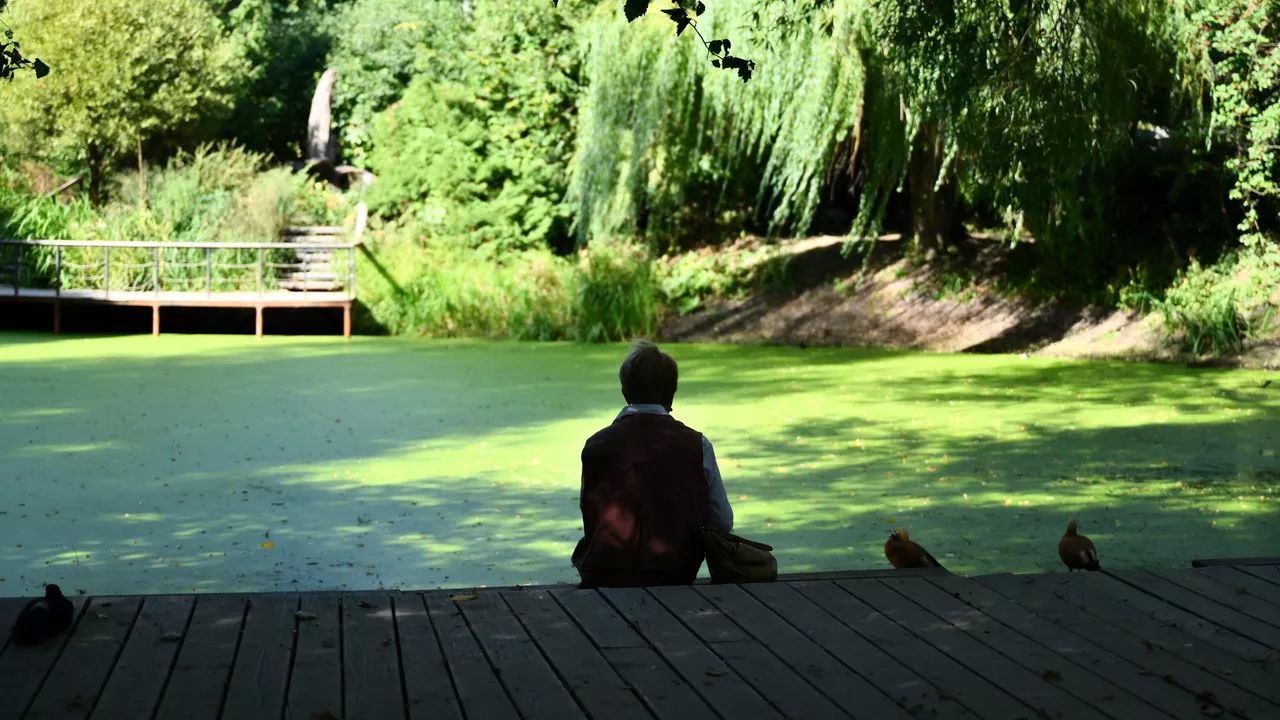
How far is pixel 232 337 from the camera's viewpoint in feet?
46.9

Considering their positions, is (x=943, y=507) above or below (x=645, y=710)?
below

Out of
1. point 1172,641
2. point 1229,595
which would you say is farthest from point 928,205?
point 1172,641

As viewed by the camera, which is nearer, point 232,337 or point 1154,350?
point 1154,350

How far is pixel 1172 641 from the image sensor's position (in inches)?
115

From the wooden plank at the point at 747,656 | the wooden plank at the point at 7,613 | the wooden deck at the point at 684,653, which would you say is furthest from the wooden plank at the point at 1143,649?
the wooden plank at the point at 7,613

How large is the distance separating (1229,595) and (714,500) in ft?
3.76

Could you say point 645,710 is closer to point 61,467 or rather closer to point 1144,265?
point 61,467

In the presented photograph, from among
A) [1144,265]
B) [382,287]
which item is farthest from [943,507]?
[382,287]

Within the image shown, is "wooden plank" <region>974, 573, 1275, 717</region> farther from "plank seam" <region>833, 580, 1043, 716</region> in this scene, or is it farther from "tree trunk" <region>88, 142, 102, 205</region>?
"tree trunk" <region>88, 142, 102, 205</region>

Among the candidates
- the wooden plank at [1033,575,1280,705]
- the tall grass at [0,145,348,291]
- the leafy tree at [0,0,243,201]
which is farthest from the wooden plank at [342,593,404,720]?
the leafy tree at [0,0,243,201]

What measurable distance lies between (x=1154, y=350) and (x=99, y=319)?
10120 millimetres

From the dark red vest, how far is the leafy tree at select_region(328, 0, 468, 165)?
1842 centimetres

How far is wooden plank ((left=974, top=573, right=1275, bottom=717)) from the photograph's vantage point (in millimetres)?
2535

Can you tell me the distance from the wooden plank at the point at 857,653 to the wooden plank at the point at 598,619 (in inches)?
13.2
